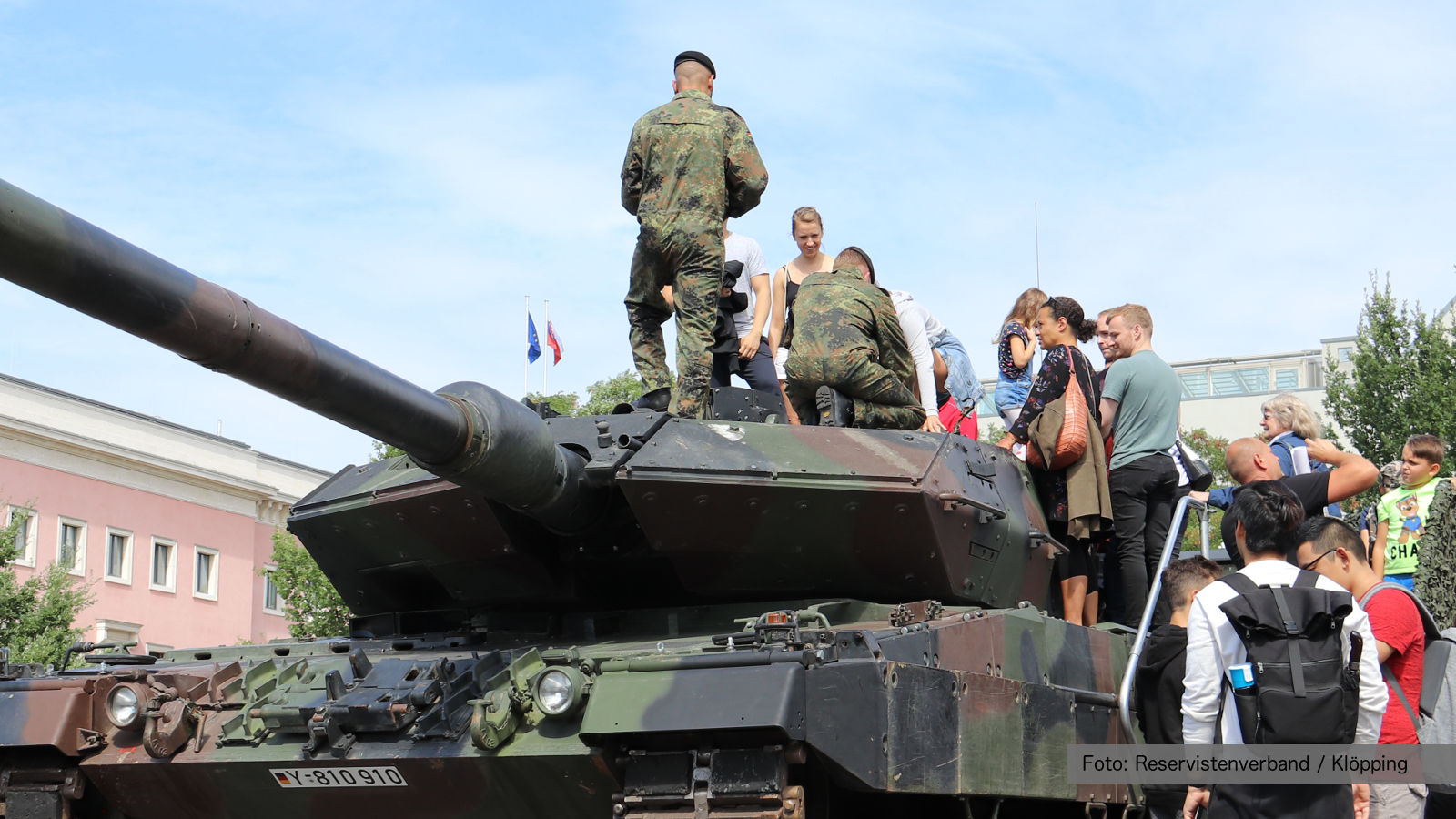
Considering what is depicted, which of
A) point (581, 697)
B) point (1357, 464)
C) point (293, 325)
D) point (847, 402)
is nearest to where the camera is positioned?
point (293, 325)

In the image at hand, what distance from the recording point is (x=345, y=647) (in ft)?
27.2

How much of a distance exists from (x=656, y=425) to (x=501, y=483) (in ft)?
5.13

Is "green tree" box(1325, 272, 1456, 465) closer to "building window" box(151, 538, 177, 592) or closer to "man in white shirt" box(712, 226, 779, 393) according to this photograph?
"man in white shirt" box(712, 226, 779, 393)

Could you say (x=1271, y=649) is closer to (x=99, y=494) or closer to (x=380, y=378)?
(x=380, y=378)

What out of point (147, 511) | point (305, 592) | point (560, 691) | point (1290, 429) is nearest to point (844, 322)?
point (1290, 429)

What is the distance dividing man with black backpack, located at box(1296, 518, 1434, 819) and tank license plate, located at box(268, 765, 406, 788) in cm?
407

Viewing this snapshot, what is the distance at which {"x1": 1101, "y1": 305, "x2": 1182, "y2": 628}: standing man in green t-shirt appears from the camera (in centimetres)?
1006

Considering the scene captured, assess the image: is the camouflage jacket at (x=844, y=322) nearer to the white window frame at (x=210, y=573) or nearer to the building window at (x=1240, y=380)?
the white window frame at (x=210, y=573)

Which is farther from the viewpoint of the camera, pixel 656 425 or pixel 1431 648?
pixel 656 425

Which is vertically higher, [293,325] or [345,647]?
[293,325]

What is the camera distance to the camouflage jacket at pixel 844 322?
31.3 feet

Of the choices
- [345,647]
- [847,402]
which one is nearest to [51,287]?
[345,647]

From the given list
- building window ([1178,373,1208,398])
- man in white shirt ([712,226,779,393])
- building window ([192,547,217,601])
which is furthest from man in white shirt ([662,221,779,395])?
building window ([1178,373,1208,398])

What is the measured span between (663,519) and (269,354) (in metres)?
2.86
